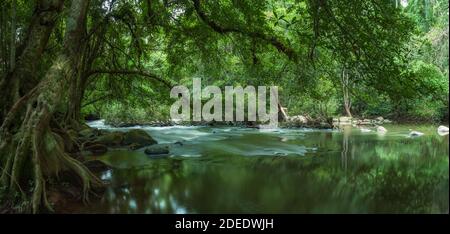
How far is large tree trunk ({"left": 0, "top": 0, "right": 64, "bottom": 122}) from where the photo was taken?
26.8 ft

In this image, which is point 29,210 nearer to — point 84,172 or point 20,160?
point 20,160

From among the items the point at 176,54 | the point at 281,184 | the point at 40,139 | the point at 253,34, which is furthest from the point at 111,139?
the point at 281,184

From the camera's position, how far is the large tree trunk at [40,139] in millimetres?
6449

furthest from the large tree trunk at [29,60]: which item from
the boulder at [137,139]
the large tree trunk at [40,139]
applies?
the boulder at [137,139]

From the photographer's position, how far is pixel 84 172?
7.48 meters

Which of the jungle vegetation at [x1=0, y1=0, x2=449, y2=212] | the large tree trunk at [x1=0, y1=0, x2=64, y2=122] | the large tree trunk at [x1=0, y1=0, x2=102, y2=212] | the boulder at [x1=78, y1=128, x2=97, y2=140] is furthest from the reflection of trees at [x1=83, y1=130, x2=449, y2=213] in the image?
the boulder at [x1=78, y1=128, x2=97, y2=140]

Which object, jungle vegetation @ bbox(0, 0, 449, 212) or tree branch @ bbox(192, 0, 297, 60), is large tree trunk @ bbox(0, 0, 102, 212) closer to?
jungle vegetation @ bbox(0, 0, 449, 212)

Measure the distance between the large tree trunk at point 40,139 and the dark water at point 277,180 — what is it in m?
0.78

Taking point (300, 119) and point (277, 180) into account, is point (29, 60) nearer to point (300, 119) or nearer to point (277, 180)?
point (277, 180)

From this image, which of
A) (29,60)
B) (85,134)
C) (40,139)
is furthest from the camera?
(85,134)

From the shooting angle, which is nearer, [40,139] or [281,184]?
[40,139]

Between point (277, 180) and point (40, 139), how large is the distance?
5009 mm

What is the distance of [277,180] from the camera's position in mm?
9117
